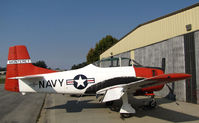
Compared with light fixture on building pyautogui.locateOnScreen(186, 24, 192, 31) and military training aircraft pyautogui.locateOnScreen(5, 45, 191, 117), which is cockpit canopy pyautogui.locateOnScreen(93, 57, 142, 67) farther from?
light fixture on building pyautogui.locateOnScreen(186, 24, 192, 31)

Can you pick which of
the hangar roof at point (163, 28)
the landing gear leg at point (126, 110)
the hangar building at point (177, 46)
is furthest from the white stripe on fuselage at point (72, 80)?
the hangar roof at point (163, 28)

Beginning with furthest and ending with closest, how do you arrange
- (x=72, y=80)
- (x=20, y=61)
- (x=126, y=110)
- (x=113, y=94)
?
(x=20, y=61), (x=72, y=80), (x=126, y=110), (x=113, y=94)

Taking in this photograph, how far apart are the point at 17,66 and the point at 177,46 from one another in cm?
843

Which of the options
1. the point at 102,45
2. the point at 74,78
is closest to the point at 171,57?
the point at 74,78

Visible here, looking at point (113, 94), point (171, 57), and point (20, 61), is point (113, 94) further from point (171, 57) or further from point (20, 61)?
point (171, 57)

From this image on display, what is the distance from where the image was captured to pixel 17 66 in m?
6.62

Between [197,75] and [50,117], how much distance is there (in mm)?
7157

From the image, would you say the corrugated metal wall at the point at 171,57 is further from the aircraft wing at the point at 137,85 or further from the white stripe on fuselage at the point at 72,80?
the aircraft wing at the point at 137,85

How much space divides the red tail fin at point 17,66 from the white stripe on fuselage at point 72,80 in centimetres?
33

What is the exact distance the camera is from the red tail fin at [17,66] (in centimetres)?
649

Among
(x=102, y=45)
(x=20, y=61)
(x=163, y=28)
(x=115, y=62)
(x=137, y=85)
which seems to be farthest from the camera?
(x=102, y=45)

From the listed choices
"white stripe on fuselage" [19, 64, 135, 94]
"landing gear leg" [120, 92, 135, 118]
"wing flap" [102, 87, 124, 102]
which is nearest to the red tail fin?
"white stripe on fuselage" [19, 64, 135, 94]

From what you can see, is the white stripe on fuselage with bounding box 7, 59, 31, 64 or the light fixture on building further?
the light fixture on building

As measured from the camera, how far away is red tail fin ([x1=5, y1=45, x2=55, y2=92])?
649cm
